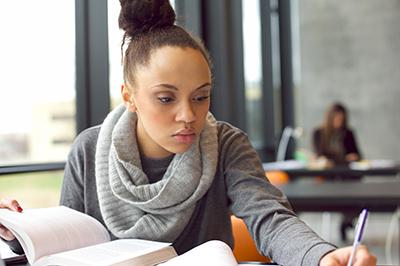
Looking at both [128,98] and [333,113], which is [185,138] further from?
[333,113]

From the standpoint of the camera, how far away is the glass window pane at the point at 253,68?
6000 millimetres

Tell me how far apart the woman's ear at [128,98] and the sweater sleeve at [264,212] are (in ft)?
0.68

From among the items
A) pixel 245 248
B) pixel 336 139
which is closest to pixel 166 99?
pixel 245 248

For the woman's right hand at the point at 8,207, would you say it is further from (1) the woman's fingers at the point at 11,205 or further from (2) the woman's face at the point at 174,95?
(2) the woman's face at the point at 174,95

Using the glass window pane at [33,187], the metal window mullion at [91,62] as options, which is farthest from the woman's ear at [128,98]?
the metal window mullion at [91,62]

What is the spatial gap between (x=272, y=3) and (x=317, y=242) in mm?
6482

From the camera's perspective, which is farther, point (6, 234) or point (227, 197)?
point (227, 197)

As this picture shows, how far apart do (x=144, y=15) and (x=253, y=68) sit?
17.2ft

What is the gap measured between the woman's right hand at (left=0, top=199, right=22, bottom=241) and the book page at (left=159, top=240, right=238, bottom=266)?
330mm

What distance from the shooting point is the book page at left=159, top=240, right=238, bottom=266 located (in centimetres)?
81

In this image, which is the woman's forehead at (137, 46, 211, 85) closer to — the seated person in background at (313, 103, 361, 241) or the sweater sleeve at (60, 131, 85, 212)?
the sweater sleeve at (60, 131, 85, 212)

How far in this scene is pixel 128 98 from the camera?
119 centimetres

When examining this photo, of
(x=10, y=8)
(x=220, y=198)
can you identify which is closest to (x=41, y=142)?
(x=10, y=8)

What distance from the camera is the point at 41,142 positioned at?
286 cm
